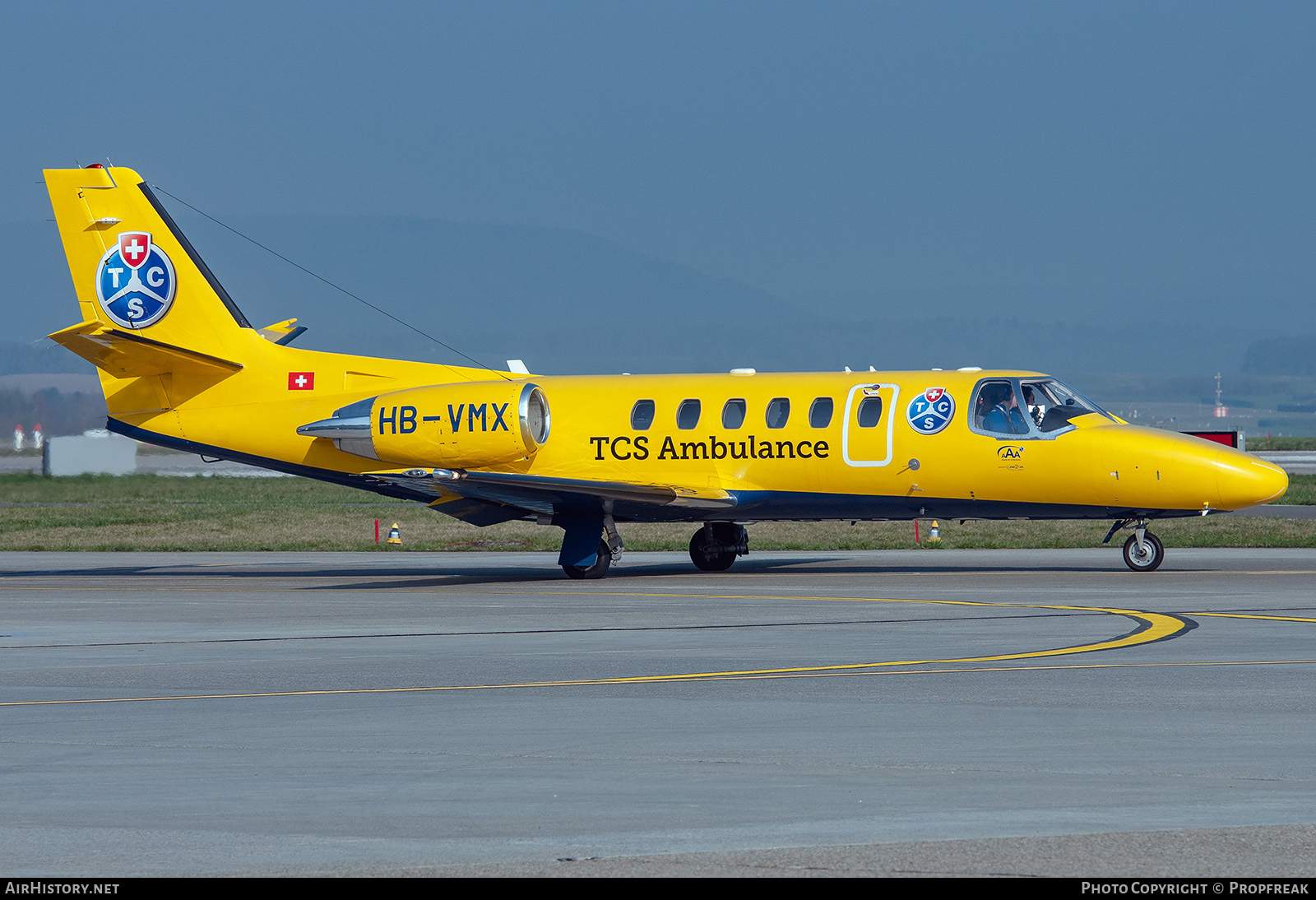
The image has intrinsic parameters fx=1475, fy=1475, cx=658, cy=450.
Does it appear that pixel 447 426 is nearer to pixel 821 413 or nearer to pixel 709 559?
pixel 709 559

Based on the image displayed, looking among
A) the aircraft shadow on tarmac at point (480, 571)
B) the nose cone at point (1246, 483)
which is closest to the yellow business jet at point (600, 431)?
the nose cone at point (1246, 483)

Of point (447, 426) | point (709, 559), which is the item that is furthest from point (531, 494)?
point (709, 559)

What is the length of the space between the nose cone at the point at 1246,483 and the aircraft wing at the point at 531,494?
26.0ft

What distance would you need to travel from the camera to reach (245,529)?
1523 inches

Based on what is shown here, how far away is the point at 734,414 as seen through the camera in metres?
25.9

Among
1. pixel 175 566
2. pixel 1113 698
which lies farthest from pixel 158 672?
pixel 175 566

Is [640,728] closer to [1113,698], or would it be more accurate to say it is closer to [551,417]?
[1113,698]

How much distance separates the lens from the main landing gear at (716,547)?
27266mm

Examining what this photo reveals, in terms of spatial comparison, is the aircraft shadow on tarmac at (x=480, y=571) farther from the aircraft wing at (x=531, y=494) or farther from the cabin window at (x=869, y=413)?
the cabin window at (x=869, y=413)

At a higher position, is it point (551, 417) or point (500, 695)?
point (551, 417)

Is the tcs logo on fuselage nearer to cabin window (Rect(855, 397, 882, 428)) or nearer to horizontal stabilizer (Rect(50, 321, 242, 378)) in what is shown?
horizontal stabilizer (Rect(50, 321, 242, 378))

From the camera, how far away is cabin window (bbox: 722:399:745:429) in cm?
2578

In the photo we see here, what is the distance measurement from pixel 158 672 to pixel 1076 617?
1029 cm

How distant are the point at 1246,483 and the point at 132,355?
19.2m
